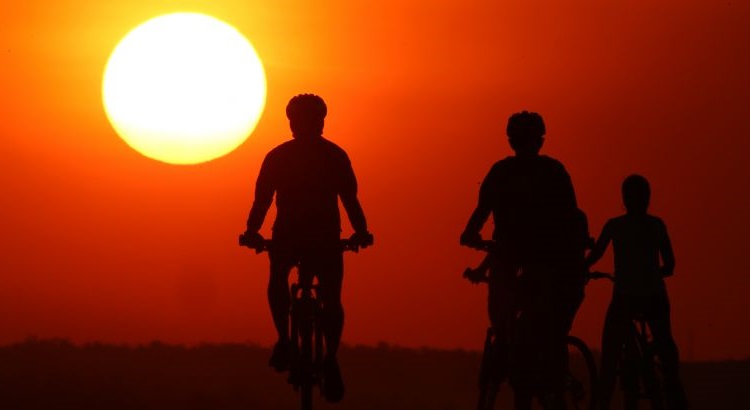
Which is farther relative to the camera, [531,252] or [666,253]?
[666,253]

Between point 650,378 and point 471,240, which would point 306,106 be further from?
point 650,378

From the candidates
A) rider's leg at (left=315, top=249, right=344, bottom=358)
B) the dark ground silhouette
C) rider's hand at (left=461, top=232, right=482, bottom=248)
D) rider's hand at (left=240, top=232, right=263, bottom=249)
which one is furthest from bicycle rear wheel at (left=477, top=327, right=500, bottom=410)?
the dark ground silhouette

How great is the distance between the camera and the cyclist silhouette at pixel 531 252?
15883 millimetres

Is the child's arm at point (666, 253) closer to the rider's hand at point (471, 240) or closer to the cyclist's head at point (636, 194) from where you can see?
the cyclist's head at point (636, 194)

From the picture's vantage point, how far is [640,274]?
683 inches

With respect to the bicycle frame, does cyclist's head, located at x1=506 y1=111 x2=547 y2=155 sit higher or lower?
higher

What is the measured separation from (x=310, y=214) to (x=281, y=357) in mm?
1313

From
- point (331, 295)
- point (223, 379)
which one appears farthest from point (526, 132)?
Answer: point (223, 379)

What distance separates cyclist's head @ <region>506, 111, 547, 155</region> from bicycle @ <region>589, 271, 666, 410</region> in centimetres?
160

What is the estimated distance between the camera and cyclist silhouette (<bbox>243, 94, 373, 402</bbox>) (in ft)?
55.9

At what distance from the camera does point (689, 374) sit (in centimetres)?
2917

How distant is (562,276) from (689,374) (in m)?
13.6

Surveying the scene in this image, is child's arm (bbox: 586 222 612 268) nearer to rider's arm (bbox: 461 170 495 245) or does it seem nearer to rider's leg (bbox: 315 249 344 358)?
rider's arm (bbox: 461 170 495 245)

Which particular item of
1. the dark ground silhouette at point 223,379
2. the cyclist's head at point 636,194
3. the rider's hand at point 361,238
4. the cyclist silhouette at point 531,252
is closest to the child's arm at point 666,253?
the cyclist's head at point 636,194
